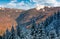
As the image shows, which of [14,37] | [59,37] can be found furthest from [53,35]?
[14,37]

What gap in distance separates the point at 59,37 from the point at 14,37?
46.2 ft

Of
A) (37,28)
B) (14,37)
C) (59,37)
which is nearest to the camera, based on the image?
(37,28)

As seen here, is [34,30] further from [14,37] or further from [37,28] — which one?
[14,37]

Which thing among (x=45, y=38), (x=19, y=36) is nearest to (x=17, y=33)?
(x=19, y=36)

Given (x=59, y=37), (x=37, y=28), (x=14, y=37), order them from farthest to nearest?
(x=14, y=37)
(x=59, y=37)
(x=37, y=28)

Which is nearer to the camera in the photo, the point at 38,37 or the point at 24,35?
the point at 38,37

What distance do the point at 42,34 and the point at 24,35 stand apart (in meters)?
15.6

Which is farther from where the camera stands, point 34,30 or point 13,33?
point 13,33

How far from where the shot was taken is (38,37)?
201 ft

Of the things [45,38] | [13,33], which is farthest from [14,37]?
[45,38]

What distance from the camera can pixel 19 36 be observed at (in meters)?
73.9

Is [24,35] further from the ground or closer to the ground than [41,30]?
closer to the ground

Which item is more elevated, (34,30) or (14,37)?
(34,30)

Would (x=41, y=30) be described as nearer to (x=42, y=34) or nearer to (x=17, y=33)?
(x=42, y=34)
